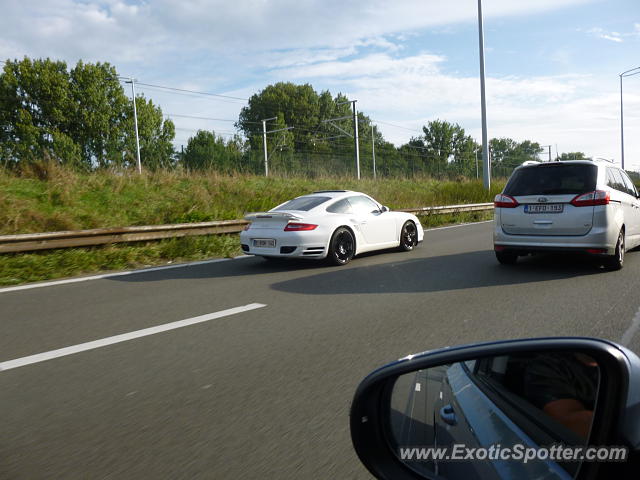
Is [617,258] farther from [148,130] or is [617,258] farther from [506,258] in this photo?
[148,130]

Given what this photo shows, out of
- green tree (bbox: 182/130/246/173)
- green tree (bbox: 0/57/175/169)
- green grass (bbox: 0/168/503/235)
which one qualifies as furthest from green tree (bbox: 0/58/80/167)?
green grass (bbox: 0/168/503/235)

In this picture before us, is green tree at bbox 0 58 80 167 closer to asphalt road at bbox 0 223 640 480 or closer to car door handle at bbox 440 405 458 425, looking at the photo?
asphalt road at bbox 0 223 640 480

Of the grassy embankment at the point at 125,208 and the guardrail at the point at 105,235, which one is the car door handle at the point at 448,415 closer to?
the grassy embankment at the point at 125,208

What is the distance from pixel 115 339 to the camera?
15.8 ft

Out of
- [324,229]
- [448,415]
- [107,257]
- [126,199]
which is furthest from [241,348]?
[126,199]

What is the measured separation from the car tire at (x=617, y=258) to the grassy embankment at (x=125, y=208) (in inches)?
283

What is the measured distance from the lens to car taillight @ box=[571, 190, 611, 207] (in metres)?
7.86

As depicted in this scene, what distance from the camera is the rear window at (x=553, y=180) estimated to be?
8.02m

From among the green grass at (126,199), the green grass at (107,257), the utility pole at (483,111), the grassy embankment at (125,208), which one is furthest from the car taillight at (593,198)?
the utility pole at (483,111)

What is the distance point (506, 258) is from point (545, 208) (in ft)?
3.86

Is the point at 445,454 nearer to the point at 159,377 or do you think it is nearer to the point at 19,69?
the point at 159,377

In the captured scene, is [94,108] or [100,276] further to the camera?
[94,108]

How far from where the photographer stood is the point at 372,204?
1075 cm

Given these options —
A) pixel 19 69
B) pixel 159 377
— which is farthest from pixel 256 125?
pixel 159 377
